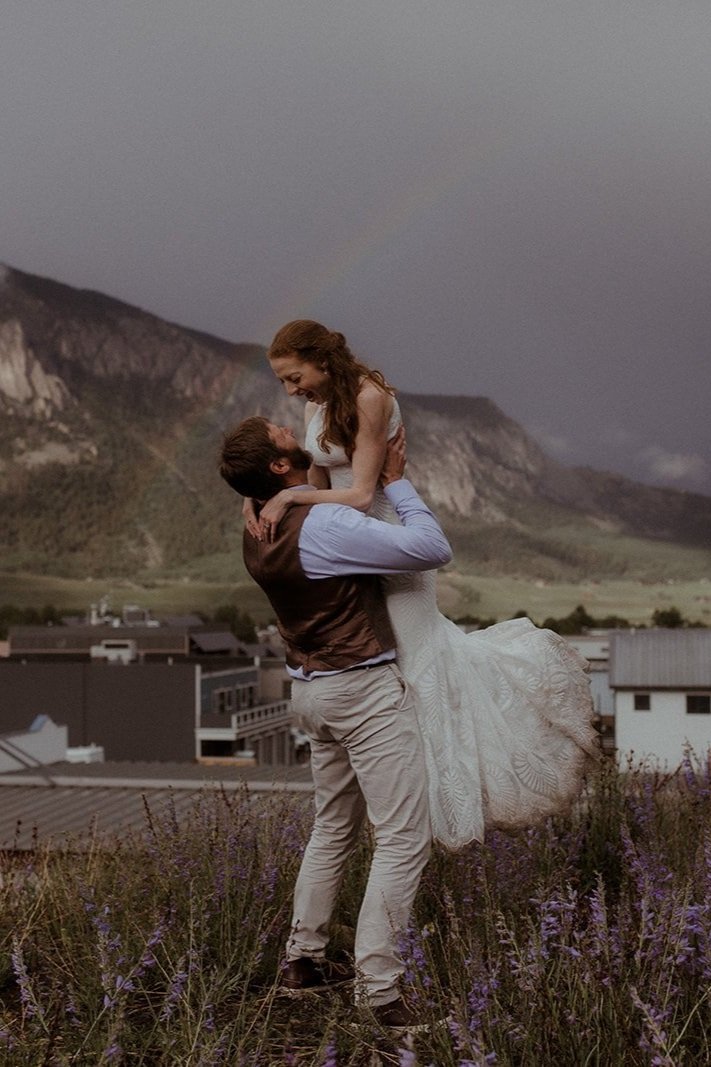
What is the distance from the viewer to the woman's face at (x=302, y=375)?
10.7 feet

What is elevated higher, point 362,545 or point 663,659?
point 362,545

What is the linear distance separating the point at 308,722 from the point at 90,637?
8340 centimetres

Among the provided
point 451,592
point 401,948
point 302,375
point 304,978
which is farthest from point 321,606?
point 451,592

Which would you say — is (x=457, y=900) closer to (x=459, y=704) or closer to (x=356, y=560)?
(x=459, y=704)

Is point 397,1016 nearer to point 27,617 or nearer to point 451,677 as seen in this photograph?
point 451,677

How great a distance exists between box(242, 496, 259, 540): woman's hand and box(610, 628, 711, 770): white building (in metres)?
29.0

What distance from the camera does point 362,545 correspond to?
10.2 ft

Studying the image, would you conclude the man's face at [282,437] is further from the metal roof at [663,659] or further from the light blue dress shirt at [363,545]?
the metal roof at [663,659]

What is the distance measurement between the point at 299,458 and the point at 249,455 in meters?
0.16

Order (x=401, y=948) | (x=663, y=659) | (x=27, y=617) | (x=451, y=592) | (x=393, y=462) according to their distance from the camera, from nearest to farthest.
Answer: (x=401, y=948) → (x=393, y=462) → (x=663, y=659) → (x=27, y=617) → (x=451, y=592)

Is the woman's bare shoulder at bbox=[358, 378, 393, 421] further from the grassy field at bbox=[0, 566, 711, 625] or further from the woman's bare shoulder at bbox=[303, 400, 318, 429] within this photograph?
the grassy field at bbox=[0, 566, 711, 625]

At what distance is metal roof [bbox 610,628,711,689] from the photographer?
32.1 m

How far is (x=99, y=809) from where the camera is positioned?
9.12 meters

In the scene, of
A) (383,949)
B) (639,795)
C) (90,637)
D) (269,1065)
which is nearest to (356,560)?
(383,949)
